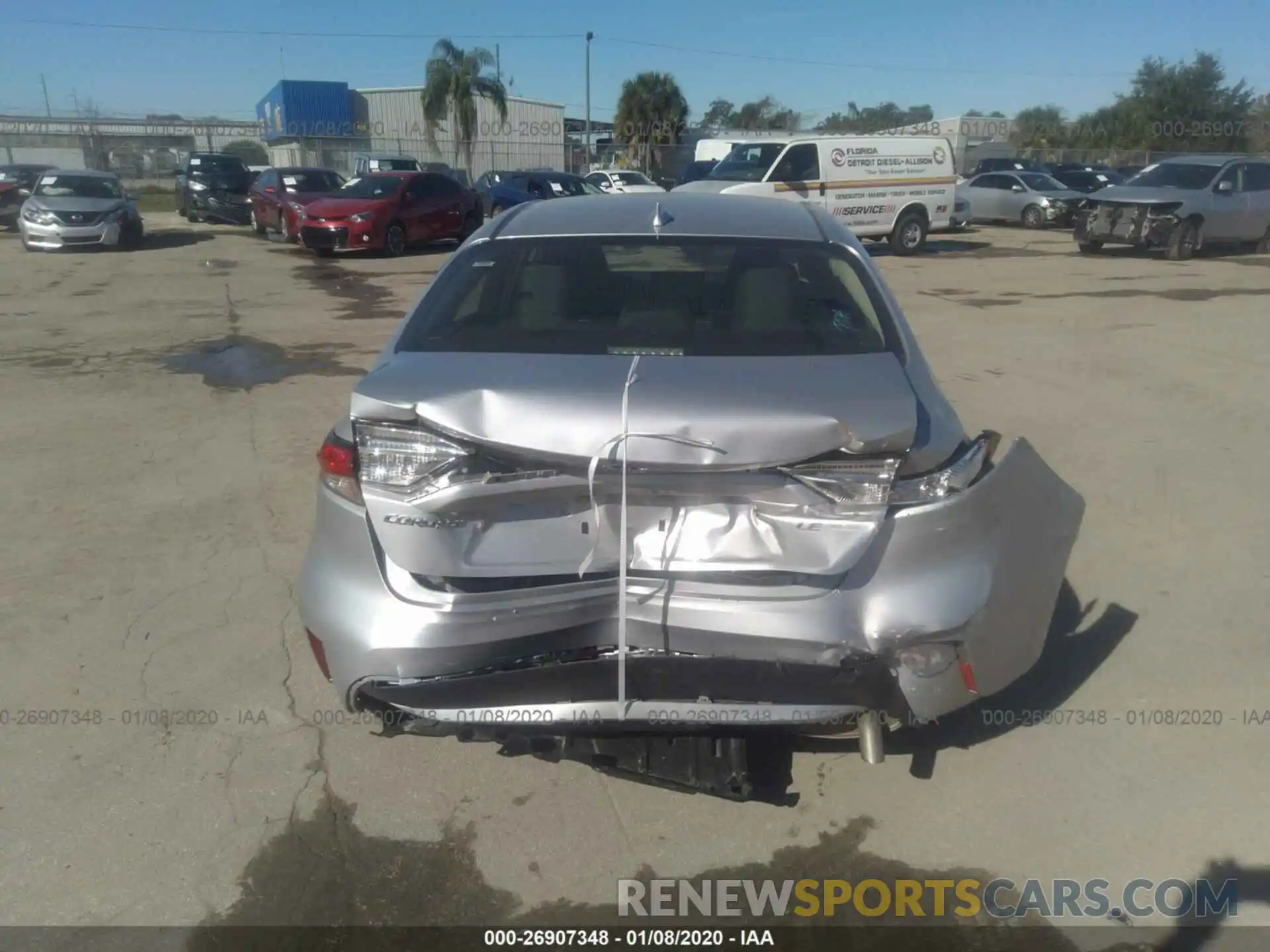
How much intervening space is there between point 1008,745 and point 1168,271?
619 inches

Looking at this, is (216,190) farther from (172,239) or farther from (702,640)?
(702,640)

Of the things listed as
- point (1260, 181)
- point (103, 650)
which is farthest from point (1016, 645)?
point (1260, 181)

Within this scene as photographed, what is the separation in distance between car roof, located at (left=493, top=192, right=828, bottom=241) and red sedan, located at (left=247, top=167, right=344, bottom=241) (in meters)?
18.2

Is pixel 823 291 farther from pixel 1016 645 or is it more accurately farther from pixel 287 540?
pixel 287 540

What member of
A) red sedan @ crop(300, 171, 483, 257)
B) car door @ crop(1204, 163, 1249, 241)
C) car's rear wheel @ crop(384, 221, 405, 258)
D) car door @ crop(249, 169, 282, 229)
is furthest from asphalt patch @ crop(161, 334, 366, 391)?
car door @ crop(1204, 163, 1249, 241)

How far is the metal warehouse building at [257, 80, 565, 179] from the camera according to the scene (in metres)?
42.3

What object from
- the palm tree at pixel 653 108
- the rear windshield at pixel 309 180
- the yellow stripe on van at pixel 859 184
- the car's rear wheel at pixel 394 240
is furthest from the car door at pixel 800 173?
the palm tree at pixel 653 108

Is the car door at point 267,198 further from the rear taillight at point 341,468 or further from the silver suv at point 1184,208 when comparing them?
the rear taillight at point 341,468

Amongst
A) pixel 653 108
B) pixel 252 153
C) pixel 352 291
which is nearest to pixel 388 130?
pixel 252 153

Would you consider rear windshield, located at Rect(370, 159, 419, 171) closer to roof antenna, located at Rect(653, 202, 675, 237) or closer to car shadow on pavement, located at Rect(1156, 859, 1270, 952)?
roof antenna, located at Rect(653, 202, 675, 237)

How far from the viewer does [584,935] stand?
A: 8.69 ft

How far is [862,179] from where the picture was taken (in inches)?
740

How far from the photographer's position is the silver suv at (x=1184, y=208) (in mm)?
17625

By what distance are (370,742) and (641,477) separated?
152cm
